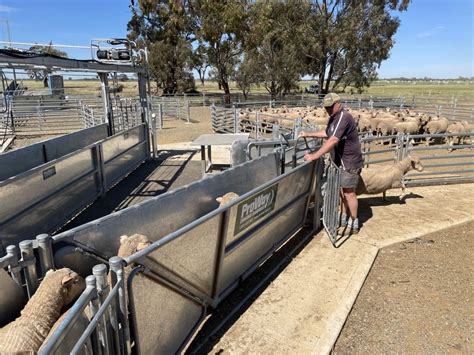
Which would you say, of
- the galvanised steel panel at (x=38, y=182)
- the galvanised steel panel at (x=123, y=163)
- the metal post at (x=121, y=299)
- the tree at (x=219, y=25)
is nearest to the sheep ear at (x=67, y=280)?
the metal post at (x=121, y=299)

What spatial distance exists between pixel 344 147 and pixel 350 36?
2741 cm

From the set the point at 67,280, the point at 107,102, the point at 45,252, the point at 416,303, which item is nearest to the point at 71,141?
the point at 107,102

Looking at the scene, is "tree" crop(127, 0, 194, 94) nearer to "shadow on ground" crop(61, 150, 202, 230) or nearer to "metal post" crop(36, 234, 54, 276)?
"shadow on ground" crop(61, 150, 202, 230)

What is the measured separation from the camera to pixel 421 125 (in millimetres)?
15594

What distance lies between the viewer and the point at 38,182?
5.27m

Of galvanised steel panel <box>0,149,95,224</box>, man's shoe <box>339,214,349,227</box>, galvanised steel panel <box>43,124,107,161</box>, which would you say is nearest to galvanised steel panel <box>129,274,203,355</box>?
galvanised steel panel <box>0,149,95,224</box>

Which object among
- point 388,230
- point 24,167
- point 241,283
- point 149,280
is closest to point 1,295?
point 149,280

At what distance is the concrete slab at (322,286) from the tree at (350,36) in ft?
84.5

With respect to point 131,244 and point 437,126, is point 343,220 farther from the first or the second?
point 437,126

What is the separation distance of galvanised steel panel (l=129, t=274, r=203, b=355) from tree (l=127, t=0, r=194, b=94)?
28822 mm

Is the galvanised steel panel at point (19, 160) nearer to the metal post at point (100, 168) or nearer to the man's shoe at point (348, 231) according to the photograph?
the metal post at point (100, 168)

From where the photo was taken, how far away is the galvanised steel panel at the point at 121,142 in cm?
781

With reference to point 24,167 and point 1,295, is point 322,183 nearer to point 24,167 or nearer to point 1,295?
point 1,295

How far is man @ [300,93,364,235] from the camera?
4793 millimetres
